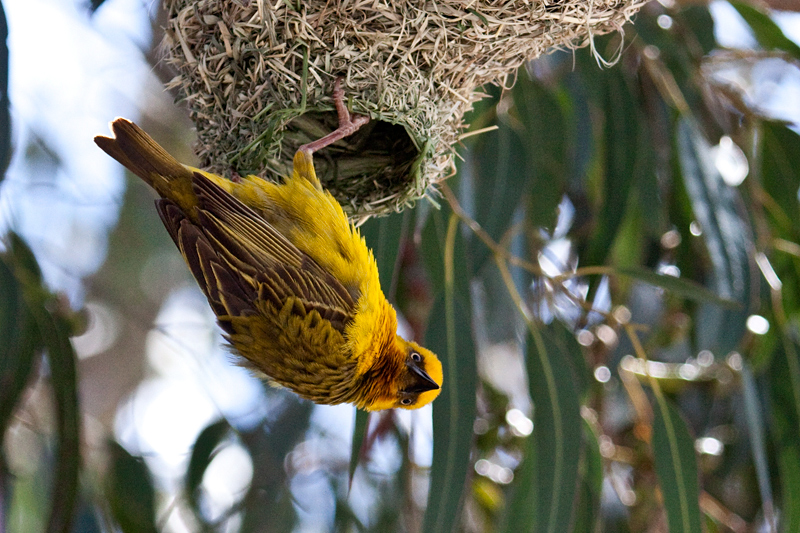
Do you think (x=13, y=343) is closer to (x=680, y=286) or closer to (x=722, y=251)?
(x=680, y=286)

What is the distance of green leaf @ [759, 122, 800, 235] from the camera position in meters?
3.07

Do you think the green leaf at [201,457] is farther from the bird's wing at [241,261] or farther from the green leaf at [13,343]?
the bird's wing at [241,261]

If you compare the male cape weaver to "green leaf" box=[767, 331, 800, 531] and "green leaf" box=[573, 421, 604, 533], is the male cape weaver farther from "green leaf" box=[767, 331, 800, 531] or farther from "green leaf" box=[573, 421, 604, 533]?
"green leaf" box=[767, 331, 800, 531]

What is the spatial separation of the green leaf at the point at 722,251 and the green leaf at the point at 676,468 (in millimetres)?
290

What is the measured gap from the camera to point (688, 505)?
2.33 m

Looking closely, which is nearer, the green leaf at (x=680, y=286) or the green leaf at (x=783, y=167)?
the green leaf at (x=680, y=286)

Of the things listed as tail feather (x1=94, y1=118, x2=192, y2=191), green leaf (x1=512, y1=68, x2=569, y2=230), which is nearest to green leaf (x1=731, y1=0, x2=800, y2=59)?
green leaf (x1=512, y1=68, x2=569, y2=230)

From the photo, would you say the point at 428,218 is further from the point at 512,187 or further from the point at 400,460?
the point at 400,460

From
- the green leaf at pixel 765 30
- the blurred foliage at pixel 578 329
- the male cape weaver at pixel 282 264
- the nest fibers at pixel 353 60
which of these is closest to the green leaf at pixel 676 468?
the blurred foliage at pixel 578 329

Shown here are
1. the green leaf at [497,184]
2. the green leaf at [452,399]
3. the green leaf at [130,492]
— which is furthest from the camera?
the green leaf at [130,492]

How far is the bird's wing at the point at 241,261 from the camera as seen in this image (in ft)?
4.83

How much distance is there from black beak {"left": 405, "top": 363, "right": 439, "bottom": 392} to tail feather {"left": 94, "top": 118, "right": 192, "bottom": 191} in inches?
27.1

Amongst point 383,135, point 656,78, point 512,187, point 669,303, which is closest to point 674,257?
point 669,303

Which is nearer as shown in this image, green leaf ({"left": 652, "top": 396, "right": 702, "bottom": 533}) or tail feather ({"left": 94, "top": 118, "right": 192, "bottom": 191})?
tail feather ({"left": 94, "top": 118, "right": 192, "bottom": 191})
